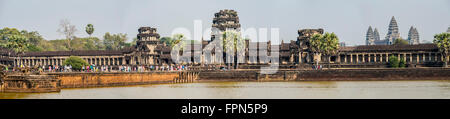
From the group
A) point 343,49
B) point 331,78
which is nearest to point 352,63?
point 343,49

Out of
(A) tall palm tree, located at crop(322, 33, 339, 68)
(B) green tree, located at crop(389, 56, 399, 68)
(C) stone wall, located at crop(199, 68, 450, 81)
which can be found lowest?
(C) stone wall, located at crop(199, 68, 450, 81)

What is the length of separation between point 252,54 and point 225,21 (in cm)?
1434

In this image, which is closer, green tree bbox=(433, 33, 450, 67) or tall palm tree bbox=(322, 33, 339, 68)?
green tree bbox=(433, 33, 450, 67)

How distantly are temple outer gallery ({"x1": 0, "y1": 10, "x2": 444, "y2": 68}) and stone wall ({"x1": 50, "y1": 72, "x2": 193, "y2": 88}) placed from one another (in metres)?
22.2

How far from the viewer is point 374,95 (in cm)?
4684

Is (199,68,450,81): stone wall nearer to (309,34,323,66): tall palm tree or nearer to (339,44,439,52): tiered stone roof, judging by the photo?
(309,34,323,66): tall palm tree

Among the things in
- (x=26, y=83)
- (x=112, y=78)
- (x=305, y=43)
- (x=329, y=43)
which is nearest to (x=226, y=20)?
(x=305, y=43)

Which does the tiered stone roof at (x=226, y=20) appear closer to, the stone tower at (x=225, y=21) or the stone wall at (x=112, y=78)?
the stone tower at (x=225, y=21)

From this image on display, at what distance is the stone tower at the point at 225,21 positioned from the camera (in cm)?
10881

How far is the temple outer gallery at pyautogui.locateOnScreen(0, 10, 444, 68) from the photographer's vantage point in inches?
3531

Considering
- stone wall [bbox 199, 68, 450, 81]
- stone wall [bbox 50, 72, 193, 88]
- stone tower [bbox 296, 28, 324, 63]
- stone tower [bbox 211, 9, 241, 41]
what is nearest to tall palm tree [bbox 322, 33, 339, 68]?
stone tower [bbox 296, 28, 324, 63]
